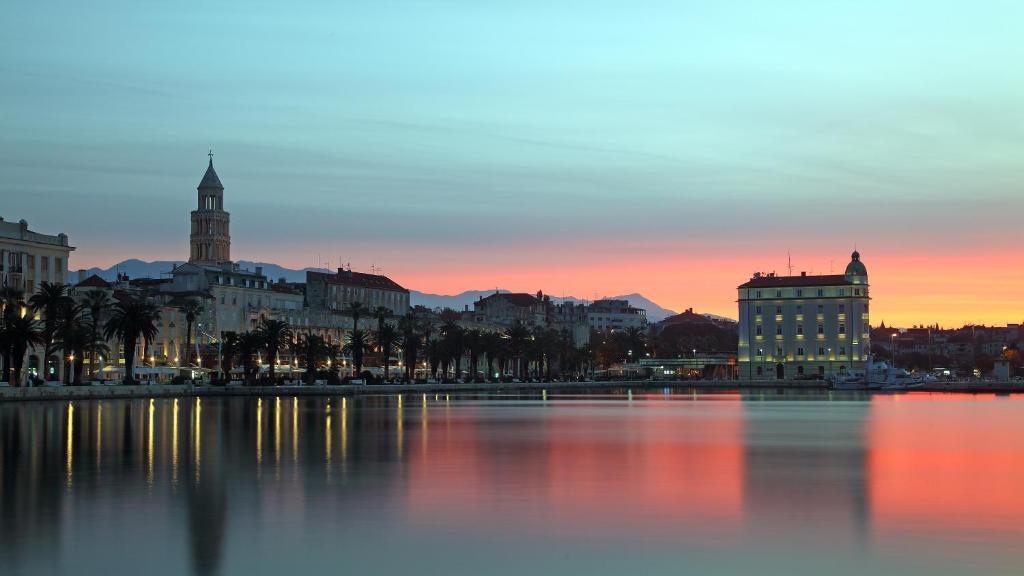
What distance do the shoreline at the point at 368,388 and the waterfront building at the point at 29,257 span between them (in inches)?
486

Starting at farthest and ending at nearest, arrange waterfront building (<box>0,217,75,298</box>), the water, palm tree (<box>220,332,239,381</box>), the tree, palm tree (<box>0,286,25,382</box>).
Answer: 1. the tree
2. palm tree (<box>220,332,239,381</box>)
3. waterfront building (<box>0,217,75,298</box>)
4. palm tree (<box>0,286,25,382</box>)
5. the water

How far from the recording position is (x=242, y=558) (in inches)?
792

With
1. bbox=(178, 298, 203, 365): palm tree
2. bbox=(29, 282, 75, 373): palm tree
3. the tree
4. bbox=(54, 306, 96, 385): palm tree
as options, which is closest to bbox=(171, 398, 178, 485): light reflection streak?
bbox=(54, 306, 96, 385): palm tree

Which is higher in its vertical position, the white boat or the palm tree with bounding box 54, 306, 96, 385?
the palm tree with bounding box 54, 306, 96, 385

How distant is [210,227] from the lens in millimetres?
172125

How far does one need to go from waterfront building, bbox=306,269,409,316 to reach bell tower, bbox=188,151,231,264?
12.0m

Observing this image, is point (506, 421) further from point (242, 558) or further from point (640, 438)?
point (242, 558)

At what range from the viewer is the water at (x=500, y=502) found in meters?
20.4

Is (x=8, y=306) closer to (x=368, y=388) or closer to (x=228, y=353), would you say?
(x=228, y=353)

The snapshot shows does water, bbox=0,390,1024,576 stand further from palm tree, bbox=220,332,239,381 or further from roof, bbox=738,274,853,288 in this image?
roof, bbox=738,274,853,288

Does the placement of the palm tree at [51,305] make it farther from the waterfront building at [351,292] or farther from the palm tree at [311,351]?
the waterfront building at [351,292]

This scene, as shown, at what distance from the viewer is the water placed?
2042 cm

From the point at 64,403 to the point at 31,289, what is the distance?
21.8m

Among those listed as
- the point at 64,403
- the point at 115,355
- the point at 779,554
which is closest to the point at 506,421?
the point at 64,403
